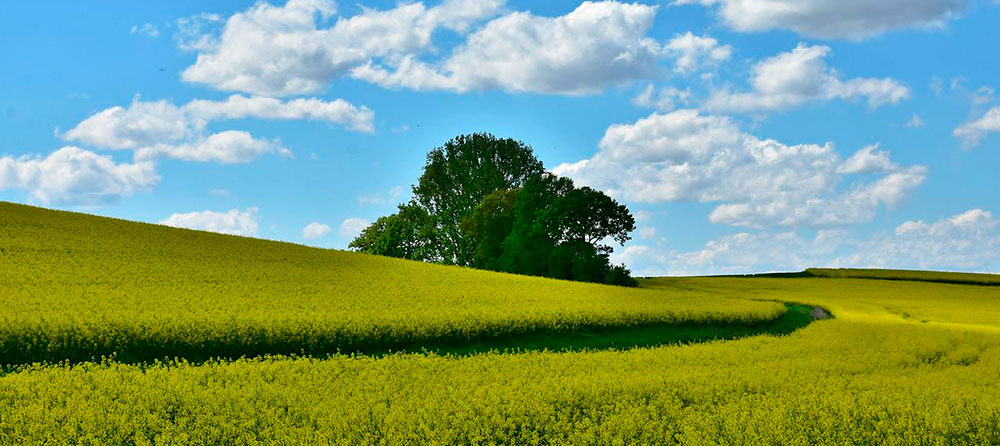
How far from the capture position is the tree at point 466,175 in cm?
6800

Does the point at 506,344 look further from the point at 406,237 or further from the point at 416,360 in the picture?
the point at 406,237

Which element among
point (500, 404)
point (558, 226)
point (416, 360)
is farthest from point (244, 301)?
point (558, 226)

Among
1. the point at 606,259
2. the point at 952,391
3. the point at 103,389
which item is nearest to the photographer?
the point at 103,389

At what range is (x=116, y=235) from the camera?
41281 mm

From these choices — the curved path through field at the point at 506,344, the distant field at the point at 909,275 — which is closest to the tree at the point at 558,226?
the curved path through field at the point at 506,344

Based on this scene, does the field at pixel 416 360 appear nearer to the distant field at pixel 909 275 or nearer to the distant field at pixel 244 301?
the distant field at pixel 244 301

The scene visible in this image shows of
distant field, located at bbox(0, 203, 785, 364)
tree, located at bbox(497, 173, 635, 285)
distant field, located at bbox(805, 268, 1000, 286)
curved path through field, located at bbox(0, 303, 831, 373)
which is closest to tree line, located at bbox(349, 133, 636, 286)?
tree, located at bbox(497, 173, 635, 285)

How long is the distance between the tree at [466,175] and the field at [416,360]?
2499 cm

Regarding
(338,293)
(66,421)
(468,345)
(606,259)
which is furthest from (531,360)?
(606,259)

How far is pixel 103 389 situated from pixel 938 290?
6798 cm

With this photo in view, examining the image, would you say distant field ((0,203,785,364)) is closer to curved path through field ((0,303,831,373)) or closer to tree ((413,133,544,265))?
curved path through field ((0,303,831,373))

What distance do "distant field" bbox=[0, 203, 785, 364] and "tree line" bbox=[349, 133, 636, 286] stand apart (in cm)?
1244

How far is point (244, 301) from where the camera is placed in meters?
26.3

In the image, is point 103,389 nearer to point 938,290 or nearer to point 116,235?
point 116,235
